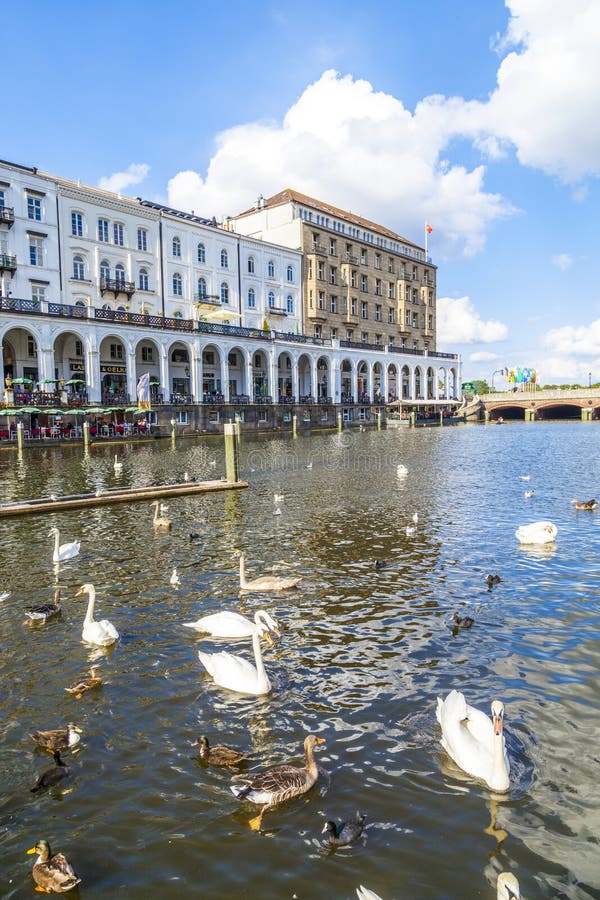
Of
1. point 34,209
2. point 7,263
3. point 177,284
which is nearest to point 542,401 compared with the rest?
point 177,284

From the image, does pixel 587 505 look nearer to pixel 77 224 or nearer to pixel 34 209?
pixel 34 209

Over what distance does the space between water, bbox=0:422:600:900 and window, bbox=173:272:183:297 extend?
54.1 meters

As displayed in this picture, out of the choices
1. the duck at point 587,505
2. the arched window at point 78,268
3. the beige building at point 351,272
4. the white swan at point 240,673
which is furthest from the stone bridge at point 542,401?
the white swan at point 240,673

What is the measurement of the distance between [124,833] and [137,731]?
4.82 feet

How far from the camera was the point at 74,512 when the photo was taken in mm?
18359

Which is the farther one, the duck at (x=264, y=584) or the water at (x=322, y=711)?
the duck at (x=264, y=584)

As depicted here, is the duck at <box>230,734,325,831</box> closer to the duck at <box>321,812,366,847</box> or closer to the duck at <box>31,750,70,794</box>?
the duck at <box>321,812,366,847</box>

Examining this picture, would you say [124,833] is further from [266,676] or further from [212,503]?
[212,503]

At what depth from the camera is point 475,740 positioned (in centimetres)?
571

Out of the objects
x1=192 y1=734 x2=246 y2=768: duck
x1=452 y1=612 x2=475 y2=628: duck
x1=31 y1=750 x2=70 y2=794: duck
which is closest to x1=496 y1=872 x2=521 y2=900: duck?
x1=192 y1=734 x2=246 y2=768: duck

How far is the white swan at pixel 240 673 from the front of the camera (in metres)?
7.00

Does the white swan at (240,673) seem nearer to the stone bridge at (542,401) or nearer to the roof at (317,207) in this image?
the roof at (317,207)

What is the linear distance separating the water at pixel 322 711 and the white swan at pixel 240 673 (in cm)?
15

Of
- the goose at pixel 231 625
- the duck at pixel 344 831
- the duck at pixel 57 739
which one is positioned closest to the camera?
the duck at pixel 344 831
